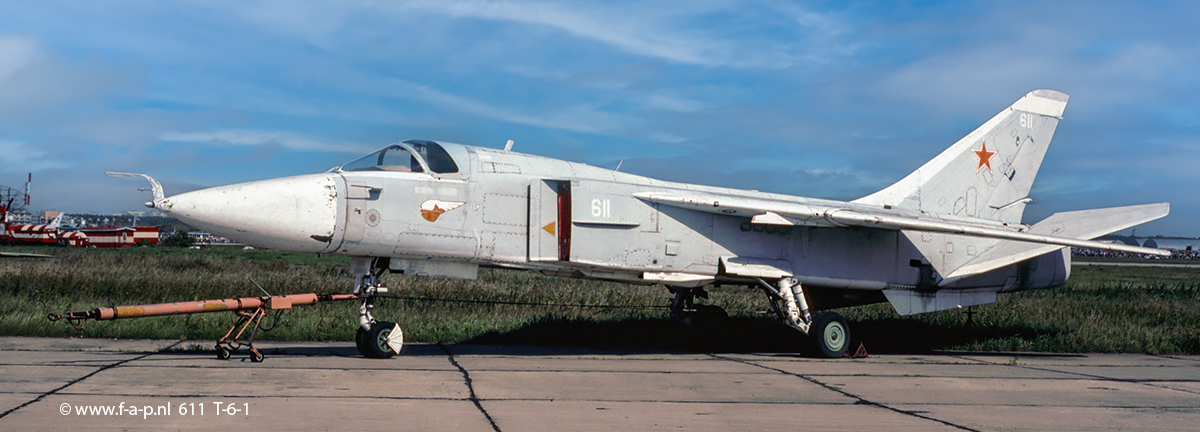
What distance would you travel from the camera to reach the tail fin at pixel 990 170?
13789 mm

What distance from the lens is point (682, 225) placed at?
11.0 m

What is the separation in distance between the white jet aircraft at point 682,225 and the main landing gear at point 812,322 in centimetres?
2

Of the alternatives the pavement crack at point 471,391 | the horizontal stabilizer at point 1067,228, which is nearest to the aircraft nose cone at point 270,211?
the pavement crack at point 471,391

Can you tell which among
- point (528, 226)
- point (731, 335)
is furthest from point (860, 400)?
point (731, 335)

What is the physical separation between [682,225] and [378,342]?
4283mm

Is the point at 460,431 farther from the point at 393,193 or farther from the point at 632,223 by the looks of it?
the point at 632,223

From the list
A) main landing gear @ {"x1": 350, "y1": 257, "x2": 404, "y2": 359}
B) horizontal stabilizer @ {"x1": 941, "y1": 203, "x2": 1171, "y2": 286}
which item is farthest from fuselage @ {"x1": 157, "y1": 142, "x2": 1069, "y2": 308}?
horizontal stabilizer @ {"x1": 941, "y1": 203, "x2": 1171, "y2": 286}

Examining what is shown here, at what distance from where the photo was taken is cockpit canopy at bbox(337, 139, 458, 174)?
9.52 meters

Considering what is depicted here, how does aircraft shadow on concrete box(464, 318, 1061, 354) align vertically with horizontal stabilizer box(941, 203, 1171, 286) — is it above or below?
below

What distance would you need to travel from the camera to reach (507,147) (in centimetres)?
1083

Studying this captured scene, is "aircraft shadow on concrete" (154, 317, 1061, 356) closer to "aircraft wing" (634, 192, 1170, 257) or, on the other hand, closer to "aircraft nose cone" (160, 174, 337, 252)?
"aircraft wing" (634, 192, 1170, 257)

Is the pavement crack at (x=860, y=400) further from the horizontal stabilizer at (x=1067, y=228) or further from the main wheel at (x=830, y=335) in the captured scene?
the horizontal stabilizer at (x=1067, y=228)

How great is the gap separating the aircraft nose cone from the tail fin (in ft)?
28.9

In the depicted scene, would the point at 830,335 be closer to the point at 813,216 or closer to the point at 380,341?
the point at 813,216
